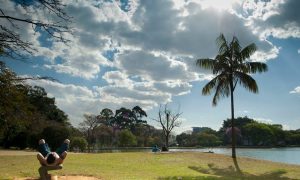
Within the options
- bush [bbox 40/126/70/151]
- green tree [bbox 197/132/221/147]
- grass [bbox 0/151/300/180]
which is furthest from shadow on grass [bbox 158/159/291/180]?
green tree [bbox 197/132/221/147]

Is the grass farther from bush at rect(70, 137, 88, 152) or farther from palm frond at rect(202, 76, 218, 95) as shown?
bush at rect(70, 137, 88, 152)

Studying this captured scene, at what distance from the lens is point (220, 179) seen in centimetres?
1898

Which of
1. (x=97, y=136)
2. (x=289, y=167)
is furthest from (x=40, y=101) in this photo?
(x=289, y=167)

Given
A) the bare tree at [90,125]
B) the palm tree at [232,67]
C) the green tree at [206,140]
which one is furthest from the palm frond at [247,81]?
the green tree at [206,140]

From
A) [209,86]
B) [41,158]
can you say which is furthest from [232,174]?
[41,158]

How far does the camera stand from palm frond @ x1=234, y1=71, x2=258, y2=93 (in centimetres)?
2986

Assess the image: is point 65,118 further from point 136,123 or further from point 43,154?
point 136,123

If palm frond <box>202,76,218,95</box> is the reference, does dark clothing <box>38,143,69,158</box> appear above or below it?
below

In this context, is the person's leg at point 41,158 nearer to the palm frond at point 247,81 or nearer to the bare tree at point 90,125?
the palm frond at point 247,81

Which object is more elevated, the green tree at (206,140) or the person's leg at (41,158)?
the green tree at (206,140)

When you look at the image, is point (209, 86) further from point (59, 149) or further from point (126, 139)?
point (126, 139)

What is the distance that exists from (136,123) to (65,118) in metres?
74.8

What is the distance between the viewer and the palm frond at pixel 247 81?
29859 millimetres

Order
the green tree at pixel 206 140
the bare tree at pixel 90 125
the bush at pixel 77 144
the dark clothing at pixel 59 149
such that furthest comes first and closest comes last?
the green tree at pixel 206 140
the bare tree at pixel 90 125
the bush at pixel 77 144
the dark clothing at pixel 59 149
